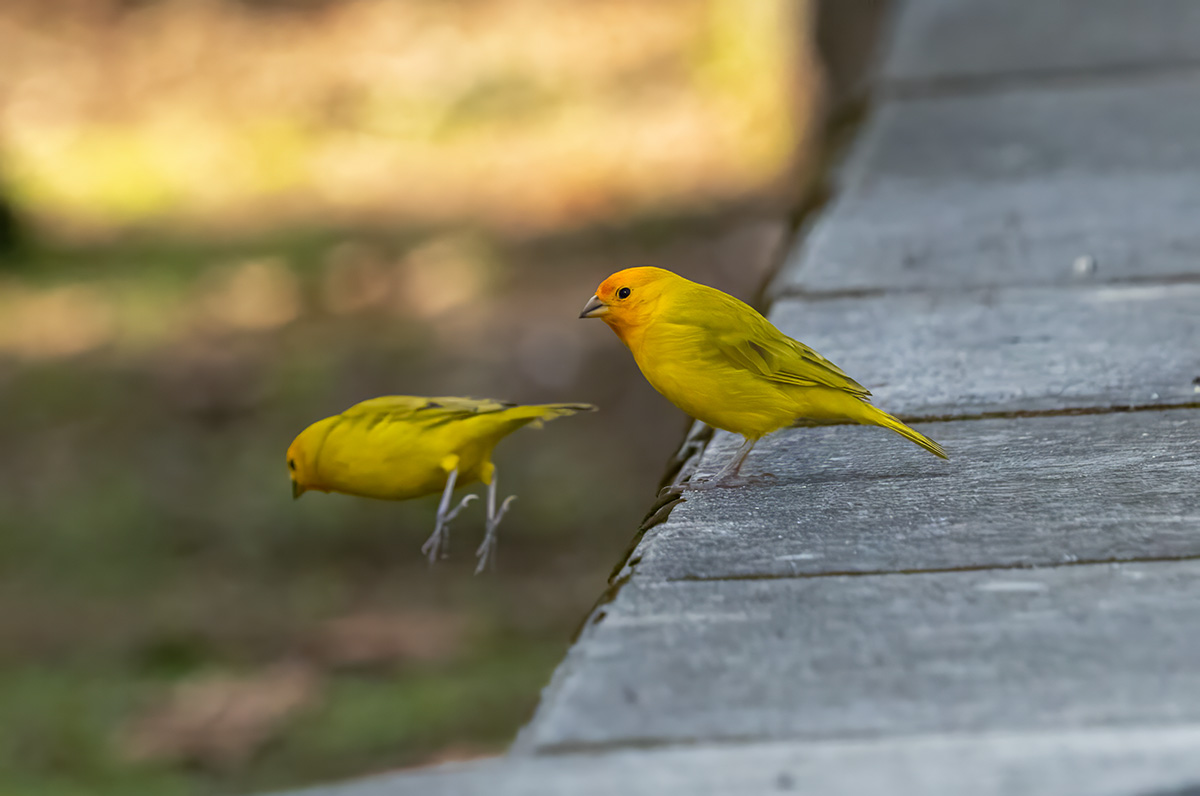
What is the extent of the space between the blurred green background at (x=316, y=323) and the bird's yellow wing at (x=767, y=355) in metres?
2.38

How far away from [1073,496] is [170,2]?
1256 centimetres

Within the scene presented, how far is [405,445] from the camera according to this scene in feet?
7.33

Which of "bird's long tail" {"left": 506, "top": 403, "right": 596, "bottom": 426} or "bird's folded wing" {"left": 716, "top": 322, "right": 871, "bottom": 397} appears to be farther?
"bird's folded wing" {"left": 716, "top": 322, "right": 871, "bottom": 397}

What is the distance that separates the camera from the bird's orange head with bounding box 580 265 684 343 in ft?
8.48

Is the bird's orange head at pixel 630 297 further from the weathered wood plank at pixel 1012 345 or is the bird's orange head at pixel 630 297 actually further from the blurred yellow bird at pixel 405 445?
the weathered wood plank at pixel 1012 345

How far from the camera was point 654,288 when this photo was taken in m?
2.59

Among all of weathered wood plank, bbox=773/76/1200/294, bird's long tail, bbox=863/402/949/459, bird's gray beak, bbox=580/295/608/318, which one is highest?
bird's gray beak, bbox=580/295/608/318

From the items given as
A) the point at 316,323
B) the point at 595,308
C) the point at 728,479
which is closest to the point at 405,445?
the point at 595,308

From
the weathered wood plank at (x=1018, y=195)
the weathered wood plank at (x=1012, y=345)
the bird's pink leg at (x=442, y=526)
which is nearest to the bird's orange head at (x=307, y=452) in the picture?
the bird's pink leg at (x=442, y=526)

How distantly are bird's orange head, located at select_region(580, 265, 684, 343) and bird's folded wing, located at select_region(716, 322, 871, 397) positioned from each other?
16 cm

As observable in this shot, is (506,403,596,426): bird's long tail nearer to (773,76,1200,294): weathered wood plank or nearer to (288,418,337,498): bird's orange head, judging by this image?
(288,418,337,498): bird's orange head

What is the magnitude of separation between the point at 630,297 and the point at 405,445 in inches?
22.5

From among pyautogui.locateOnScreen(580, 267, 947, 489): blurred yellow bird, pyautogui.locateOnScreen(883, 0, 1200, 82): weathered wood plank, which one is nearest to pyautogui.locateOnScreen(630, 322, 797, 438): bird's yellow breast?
pyautogui.locateOnScreen(580, 267, 947, 489): blurred yellow bird

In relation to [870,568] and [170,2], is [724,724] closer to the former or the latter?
[870,568]
